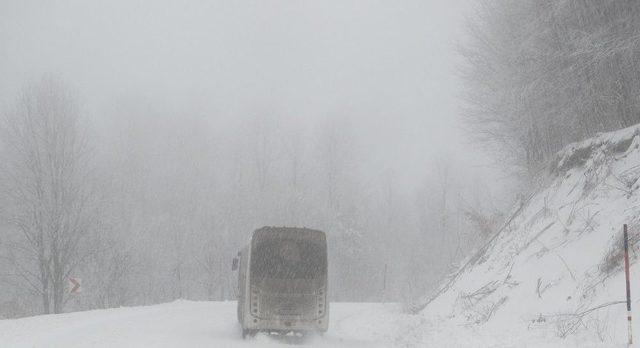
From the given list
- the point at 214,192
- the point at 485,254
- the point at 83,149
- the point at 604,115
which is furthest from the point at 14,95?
the point at 604,115

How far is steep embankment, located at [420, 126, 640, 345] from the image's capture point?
10023 millimetres

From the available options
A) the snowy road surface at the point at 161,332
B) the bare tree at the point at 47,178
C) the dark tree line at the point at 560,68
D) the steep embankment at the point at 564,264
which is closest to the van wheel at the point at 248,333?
the snowy road surface at the point at 161,332

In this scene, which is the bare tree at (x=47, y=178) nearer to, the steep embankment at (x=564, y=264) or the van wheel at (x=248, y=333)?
the van wheel at (x=248, y=333)

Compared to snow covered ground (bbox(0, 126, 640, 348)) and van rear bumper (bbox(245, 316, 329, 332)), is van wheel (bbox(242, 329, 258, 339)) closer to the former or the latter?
snow covered ground (bbox(0, 126, 640, 348))

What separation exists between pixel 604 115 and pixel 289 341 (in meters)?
11.1

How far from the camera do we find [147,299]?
1912 inches

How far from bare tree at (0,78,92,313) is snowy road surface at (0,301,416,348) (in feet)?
42.1

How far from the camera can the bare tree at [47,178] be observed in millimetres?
32312

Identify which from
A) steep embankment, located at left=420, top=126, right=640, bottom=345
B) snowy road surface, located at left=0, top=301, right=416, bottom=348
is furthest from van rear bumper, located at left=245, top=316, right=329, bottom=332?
steep embankment, located at left=420, top=126, right=640, bottom=345

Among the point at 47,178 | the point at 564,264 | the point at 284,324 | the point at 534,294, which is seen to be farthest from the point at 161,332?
the point at 47,178

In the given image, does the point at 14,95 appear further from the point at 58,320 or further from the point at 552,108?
the point at 552,108

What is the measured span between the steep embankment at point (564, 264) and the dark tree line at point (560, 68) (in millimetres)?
1472

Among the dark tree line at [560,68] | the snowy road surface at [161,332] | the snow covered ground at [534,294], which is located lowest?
the snowy road surface at [161,332]

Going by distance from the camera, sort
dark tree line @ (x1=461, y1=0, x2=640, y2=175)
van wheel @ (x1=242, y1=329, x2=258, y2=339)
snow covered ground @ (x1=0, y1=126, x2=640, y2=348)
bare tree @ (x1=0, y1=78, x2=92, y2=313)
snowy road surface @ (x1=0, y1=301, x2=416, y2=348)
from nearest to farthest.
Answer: snow covered ground @ (x1=0, y1=126, x2=640, y2=348) < snowy road surface @ (x1=0, y1=301, x2=416, y2=348) < dark tree line @ (x1=461, y1=0, x2=640, y2=175) < van wheel @ (x1=242, y1=329, x2=258, y2=339) < bare tree @ (x1=0, y1=78, x2=92, y2=313)
